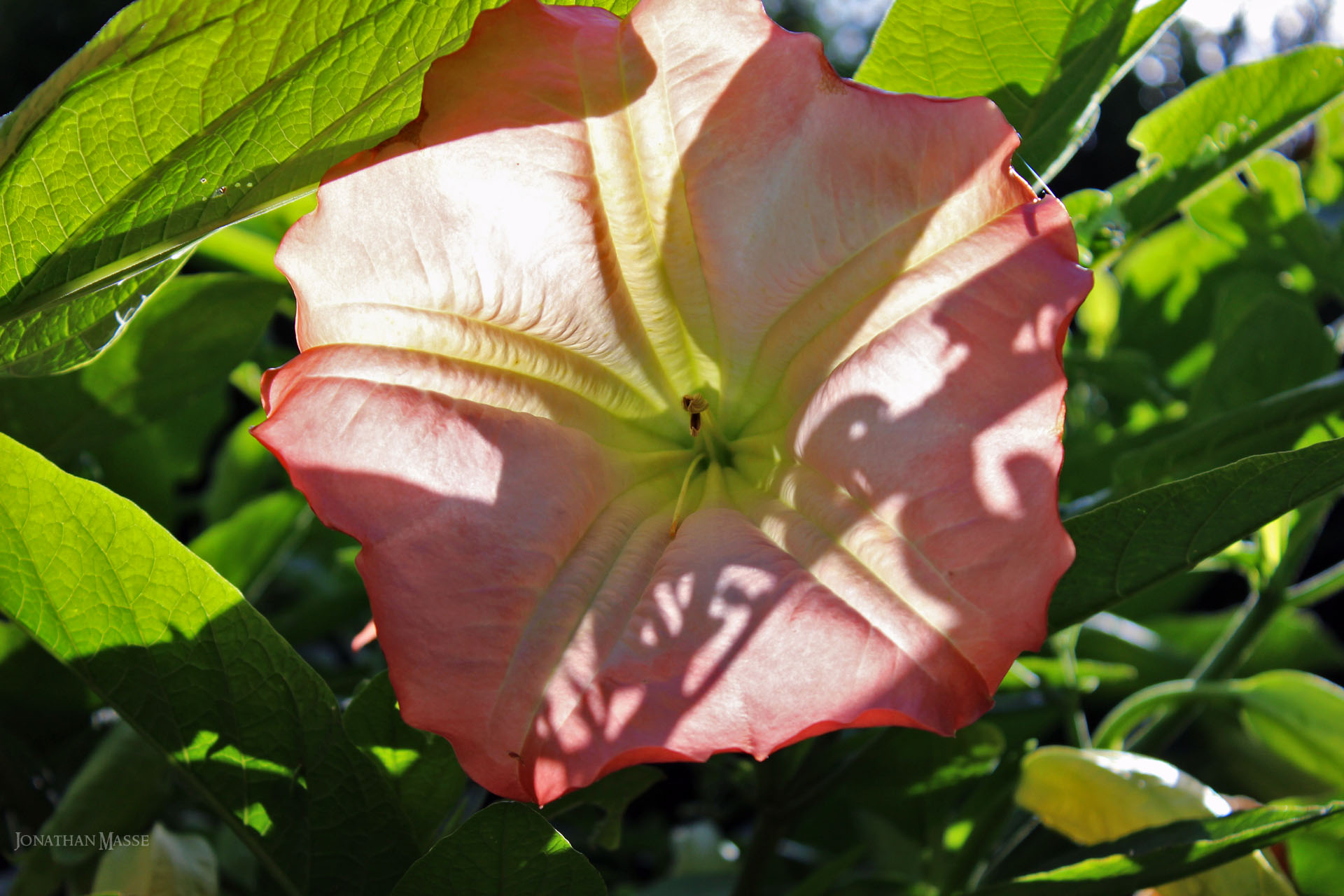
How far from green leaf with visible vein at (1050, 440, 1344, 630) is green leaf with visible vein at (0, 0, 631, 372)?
0.31m

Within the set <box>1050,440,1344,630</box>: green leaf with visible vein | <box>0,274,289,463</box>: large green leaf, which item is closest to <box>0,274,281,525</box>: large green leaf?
<box>0,274,289,463</box>: large green leaf

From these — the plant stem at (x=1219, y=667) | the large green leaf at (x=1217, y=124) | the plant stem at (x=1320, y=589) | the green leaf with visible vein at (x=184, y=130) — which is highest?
the green leaf with visible vein at (x=184, y=130)

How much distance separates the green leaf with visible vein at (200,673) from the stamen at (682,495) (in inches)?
6.8

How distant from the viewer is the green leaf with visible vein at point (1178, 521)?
44 cm

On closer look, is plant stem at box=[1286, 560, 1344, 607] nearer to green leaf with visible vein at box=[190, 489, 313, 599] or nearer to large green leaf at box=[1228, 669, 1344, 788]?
large green leaf at box=[1228, 669, 1344, 788]

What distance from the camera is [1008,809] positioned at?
26.3 inches

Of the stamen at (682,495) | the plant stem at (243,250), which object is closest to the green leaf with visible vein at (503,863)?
the stamen at (682,495)

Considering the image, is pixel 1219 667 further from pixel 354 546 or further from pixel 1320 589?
pixel 354 546

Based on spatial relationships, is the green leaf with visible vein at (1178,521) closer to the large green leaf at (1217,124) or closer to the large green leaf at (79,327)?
the large green leaf at (1217,124)

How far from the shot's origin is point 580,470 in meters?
0.51

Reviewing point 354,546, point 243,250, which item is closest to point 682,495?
point 354,546

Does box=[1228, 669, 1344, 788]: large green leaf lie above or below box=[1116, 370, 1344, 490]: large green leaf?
below

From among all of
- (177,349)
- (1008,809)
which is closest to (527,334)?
(177,349)

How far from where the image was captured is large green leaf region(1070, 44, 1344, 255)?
1.95 ft
